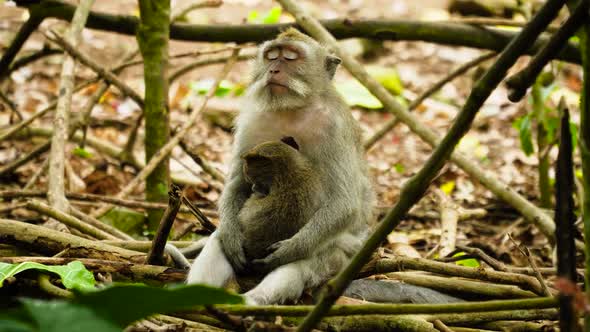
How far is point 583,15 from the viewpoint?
2.43 m

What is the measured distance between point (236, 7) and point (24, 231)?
40.8 feet

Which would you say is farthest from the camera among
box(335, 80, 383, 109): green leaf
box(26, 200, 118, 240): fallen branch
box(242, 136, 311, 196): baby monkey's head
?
box(335, 80, 383, 109): green leaf

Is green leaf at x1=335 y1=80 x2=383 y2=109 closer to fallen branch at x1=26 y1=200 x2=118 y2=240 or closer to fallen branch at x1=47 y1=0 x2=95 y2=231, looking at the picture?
fallen branch at x1=47 y1=0 x2=95 y2=231

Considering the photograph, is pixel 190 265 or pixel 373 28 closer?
pixel 190 265

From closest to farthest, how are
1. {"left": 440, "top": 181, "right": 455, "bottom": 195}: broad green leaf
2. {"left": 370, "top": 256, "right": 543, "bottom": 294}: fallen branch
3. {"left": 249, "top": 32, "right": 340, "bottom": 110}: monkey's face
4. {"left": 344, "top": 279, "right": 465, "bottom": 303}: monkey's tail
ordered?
{"left": 370, "top": 256, "right": 543, "bottom": 294}: fallen branch, {"left": 344, "top": 279, "right": 465, "bottom": 303}: monkey's tail, {"left": 249, "top": 32, "right": 340, "bottom": 110}: monkey's face, {"left": 440, "top": 181, "right": 455, "bottom": 195}: broad green leaf

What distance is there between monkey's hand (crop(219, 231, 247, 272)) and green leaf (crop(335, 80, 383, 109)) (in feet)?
26.6

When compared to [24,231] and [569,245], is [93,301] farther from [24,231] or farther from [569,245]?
[24,231]

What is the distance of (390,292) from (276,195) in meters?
1.02

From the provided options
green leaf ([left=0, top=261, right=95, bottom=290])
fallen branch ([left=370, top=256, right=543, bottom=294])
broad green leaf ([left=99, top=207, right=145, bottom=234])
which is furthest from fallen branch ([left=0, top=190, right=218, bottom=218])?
fallen branch ([left=370, top=256, right=543, bottom=294])

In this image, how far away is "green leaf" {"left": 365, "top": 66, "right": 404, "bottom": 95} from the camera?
48.8 feet

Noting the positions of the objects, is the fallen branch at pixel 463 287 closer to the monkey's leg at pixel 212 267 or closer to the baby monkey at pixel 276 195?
the baby monkey at pixel 276 195

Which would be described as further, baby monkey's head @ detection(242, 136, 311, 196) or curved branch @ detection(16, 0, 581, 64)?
curved branch @ detection(16, 0, 581, 64)

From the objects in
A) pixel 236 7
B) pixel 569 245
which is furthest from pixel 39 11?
pixel 236 7

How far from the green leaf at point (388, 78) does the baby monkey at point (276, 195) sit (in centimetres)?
970
